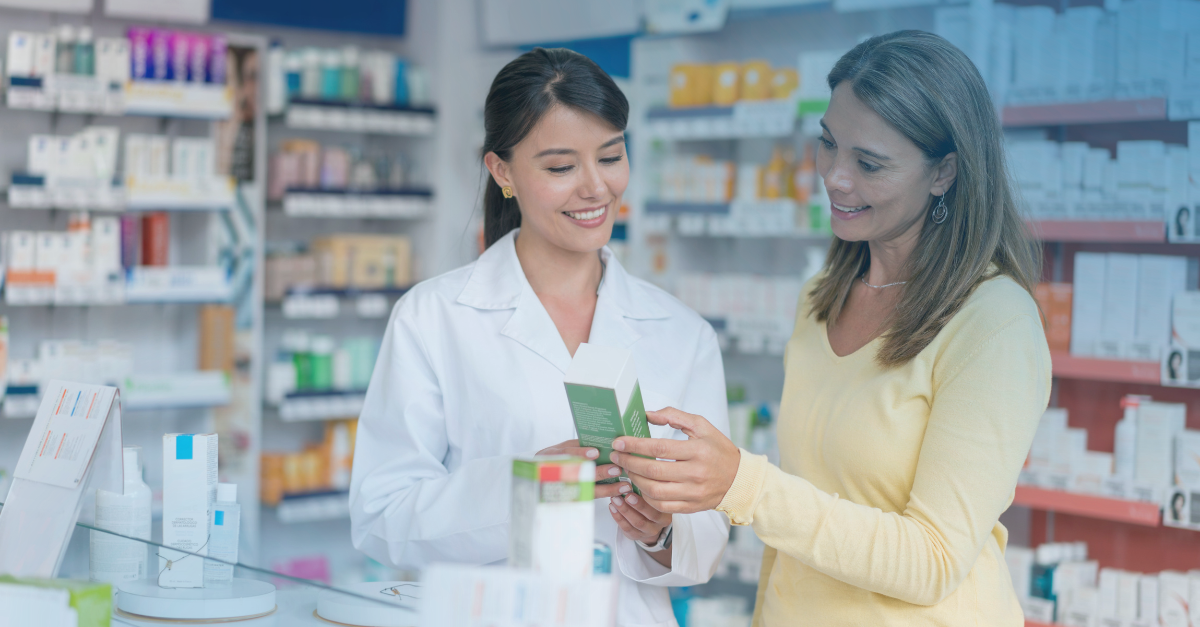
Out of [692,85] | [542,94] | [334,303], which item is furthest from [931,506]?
[334,303]

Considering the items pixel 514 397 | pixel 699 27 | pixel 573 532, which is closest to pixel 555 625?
pixel 573 532

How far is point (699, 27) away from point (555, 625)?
384 centimetres

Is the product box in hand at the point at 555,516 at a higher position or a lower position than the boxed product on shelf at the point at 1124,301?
lower

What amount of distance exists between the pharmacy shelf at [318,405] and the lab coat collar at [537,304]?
3.50 meters

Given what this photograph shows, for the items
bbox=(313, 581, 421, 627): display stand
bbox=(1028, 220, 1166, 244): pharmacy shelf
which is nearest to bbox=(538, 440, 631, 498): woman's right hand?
bbox=(313, 581, 421, 627): display stand

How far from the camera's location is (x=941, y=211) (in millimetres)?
1756

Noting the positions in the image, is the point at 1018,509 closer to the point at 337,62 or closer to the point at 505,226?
the point at 505,226

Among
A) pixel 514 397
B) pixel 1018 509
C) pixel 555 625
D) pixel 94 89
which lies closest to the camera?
pixel 555 625

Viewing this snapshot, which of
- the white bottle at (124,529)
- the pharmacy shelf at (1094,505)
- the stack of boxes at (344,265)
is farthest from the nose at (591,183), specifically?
the stack of boxes at (344,265)

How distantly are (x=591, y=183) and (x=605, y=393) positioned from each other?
0.65 m

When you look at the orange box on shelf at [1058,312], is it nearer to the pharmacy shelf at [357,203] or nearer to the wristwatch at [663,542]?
the wristwatch at [663,542]

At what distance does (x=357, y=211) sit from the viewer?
18.0ft

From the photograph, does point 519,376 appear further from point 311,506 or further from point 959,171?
point 311,506

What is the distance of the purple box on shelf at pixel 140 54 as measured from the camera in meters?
4.64
